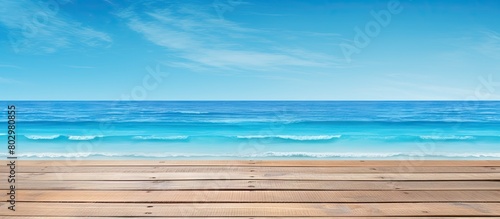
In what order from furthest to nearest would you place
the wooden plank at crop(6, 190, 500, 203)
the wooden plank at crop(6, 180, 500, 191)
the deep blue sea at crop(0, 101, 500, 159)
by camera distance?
the deep blue sea at crop(0, 101, 500, 159)
the wooden plank at crop(6, 180, 500, 191)
the wooden plank at crop(6, 190, 500, 203)

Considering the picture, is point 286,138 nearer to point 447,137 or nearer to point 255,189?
point 447,137

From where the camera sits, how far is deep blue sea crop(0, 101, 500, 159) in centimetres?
1034

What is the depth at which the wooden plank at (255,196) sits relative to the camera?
1.79m

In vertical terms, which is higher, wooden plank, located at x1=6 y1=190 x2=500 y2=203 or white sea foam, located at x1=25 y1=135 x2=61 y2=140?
white sea foam, located at x1=25 y1=135 x2=61 y2=140

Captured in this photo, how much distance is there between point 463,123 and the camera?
17.9 metres

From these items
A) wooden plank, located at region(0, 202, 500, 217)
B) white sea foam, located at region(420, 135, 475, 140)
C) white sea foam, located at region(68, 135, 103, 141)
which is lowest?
wooden plank, located at region(0, 202, 500, 217)

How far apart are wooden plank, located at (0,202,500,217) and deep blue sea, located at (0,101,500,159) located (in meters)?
7.22

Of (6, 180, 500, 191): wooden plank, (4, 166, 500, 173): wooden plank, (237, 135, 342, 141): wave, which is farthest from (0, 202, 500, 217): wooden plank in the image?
(237, 135, 342, 141): wave

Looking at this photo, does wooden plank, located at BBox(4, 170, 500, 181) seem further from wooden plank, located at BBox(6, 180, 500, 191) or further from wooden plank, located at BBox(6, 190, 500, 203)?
wooden plank, located at BBox(6, 190, 500, 203)

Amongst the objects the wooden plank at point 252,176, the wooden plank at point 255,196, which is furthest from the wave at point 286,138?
the wooden plank at point 255,196

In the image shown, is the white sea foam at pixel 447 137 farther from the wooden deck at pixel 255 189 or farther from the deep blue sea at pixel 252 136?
the wooden deck at pixel 255 189

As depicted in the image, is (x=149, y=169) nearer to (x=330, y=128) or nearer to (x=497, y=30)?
(x=330, y=128)

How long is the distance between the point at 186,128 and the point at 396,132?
818 centimetres

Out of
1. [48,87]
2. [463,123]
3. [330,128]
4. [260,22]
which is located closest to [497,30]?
[463,123]
